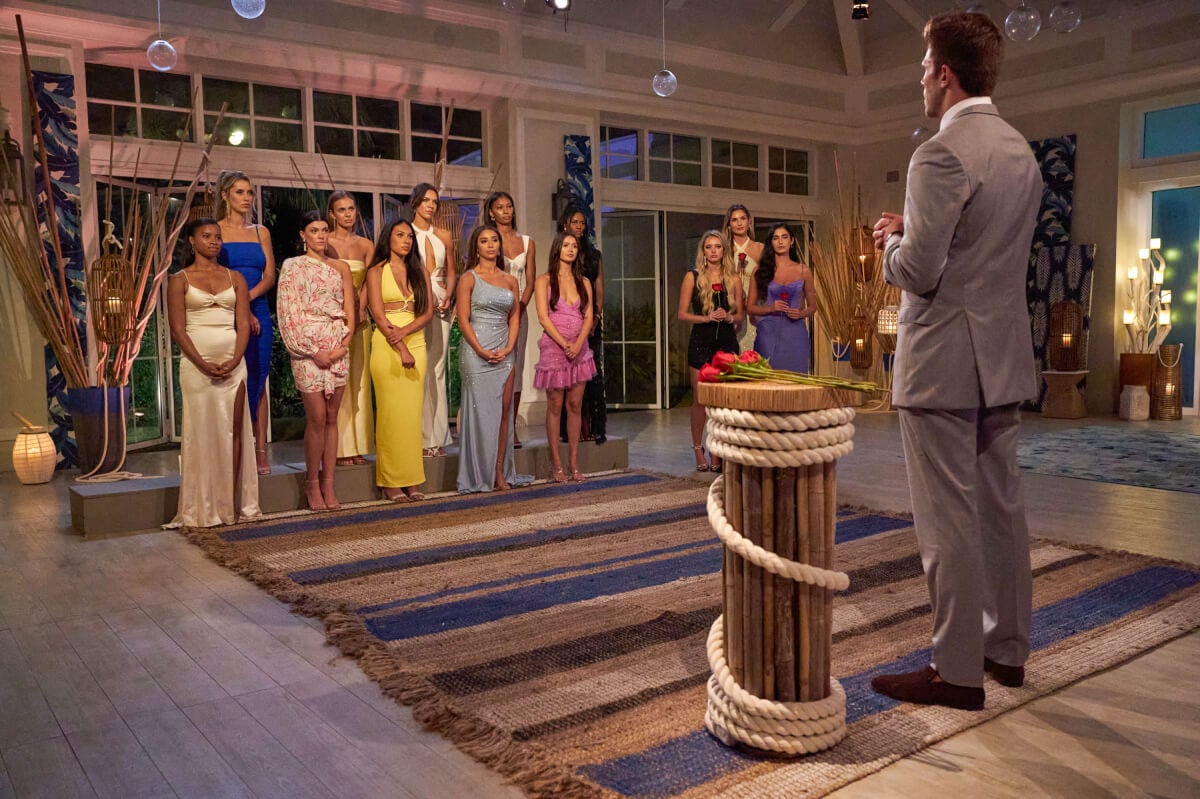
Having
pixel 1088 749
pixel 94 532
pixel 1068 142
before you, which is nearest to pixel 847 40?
pixel 1068 142

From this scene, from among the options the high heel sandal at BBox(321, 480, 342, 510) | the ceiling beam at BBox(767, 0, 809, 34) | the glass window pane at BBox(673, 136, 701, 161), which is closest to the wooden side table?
the glass window pane at BBox(673, 136, 701, 161)

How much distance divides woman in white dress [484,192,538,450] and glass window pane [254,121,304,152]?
109 inches

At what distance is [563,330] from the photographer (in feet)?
17.6

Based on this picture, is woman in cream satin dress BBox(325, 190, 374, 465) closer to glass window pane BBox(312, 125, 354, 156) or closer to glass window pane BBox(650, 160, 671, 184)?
glass window pane BBox(312, 125, 354, 156)

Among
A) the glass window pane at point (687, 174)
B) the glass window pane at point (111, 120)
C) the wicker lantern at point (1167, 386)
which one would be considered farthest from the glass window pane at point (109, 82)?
the wicker lantern at point (1167, 386)

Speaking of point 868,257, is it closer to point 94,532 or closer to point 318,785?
point 94,532

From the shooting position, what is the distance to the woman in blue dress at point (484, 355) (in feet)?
16.7

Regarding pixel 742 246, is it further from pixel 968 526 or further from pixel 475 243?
pixel 968 526

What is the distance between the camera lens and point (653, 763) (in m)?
2.01

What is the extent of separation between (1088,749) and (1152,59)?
27.4 feet

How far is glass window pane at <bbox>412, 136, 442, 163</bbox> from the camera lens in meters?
8.27

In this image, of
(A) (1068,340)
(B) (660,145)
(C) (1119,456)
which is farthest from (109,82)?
(A) (1068,340)

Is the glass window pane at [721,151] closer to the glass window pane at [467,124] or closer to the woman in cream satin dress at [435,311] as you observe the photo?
the glass window pane at [467,124]

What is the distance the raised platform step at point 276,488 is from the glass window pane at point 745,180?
205 inches
